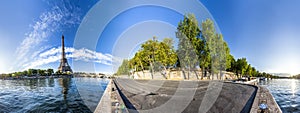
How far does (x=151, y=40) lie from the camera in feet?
155

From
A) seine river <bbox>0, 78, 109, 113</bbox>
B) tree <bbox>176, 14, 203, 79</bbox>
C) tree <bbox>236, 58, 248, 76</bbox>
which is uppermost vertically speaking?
tree <bbox>176, 14, 203, 79</bbox>

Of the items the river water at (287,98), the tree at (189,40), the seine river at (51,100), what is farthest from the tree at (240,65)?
the seine river at (51,100)

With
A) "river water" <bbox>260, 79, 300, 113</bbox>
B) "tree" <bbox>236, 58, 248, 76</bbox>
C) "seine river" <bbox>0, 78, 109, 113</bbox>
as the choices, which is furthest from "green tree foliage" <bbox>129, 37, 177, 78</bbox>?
"tree" <bbox>236, 58, 248, 76</bbox>

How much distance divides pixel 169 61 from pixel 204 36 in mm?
12045

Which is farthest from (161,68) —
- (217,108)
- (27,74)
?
(27,74)

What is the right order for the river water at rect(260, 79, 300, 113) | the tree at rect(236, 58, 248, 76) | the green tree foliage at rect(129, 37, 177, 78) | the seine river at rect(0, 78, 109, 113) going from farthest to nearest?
the tree at rect(236, 58, 248, 76) → the green tree foliage at rect(129, 37, 177, 78) → the seine river at rect(0, 78, 109, 113) → the river water at rect(260, 79, 300, 113)

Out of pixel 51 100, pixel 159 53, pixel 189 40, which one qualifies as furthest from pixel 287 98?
pixel 159 53

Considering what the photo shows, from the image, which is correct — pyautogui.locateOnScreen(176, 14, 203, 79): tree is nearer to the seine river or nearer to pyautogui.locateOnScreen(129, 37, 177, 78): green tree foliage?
pyautogui.locateOnScreen(129, 37, 177, 78): green tree foliage

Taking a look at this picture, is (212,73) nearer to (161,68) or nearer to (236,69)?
(161,68)

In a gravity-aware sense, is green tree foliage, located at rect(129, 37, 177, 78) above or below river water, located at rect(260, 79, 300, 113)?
above

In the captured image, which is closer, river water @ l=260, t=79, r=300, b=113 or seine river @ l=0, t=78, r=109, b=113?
river water @ l=260, t=79, r=300, b=113

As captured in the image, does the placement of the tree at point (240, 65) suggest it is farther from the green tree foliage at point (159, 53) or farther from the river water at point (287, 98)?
the green tree foliage at point (159, 53)

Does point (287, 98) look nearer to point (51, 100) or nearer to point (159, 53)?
point (51, 100)

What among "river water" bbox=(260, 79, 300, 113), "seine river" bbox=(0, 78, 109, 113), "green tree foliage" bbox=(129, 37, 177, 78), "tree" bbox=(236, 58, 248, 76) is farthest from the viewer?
"tree" bbox=(236, 58, 248, 76)
